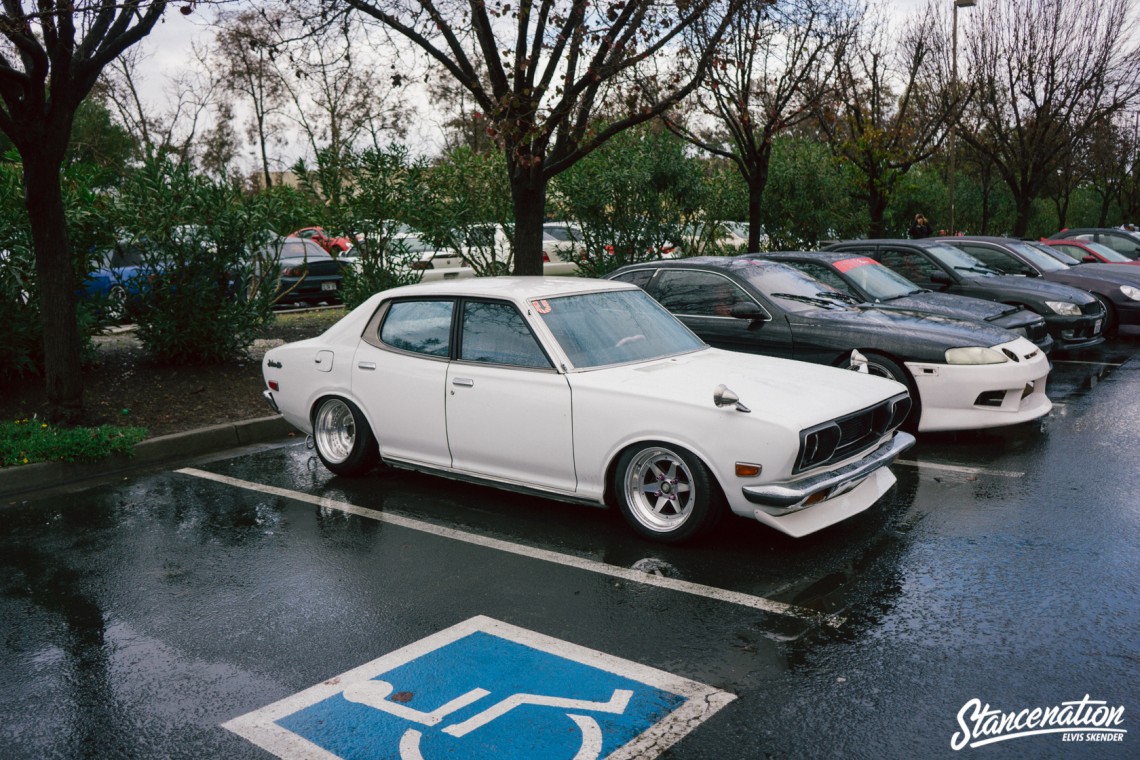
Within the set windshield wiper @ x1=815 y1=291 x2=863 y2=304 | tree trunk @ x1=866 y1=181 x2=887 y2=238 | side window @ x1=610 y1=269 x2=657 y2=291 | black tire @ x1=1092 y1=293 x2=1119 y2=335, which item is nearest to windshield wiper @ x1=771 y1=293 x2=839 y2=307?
windshield wiper @ x1=815 y1=291 x2=863 y2=304

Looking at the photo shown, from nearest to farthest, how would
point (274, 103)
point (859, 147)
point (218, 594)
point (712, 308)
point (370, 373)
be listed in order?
point (218, 594)
point (370, 373)
point (712, 308)
point (859, 147)
point (274, 103)

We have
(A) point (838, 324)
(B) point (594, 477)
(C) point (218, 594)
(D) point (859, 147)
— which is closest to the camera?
(C) point (218, 594)

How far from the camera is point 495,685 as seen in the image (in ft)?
12.2

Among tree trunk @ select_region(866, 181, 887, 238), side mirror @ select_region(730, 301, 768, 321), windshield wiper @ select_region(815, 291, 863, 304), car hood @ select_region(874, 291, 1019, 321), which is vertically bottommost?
car hood @ select_region(874, 291, 1019, 321)

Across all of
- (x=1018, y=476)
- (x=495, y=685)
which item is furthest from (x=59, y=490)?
(x=1018, y=476)

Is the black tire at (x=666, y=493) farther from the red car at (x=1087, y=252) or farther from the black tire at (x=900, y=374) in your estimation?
the red car at (x=1087, y=252)

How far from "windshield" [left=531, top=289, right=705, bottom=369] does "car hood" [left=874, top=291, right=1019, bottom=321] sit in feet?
10.0

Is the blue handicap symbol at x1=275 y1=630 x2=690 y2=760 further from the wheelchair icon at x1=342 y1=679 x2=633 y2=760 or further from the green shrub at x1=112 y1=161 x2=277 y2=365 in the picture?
the green shrub at x1=112 y1=161 x2=277 y2=365

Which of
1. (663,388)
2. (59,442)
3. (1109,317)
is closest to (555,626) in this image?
(663,388)

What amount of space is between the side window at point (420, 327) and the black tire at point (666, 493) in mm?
1625

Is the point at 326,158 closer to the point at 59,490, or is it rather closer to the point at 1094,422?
the point at 59,490

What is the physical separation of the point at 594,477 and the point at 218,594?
2.12 meters

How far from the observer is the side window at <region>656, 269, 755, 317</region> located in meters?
8.38

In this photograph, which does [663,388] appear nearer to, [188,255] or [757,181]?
[188,255]
